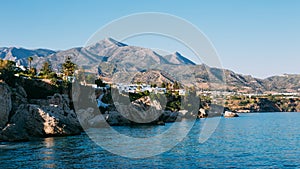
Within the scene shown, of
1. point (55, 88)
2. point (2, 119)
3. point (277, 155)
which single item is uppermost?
point (55, 88)

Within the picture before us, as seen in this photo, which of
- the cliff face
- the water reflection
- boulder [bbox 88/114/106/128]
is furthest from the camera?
boulder [bbox 88/114/106/128]

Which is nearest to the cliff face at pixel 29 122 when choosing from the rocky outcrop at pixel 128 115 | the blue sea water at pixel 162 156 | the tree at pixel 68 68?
the blue sea water at pixel 162 156

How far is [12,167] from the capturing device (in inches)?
1216

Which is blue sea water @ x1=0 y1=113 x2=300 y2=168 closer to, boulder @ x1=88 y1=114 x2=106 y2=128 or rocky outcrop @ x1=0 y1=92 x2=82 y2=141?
rocky outcrop @ x1=0 y1=92 x2=82 y2=141

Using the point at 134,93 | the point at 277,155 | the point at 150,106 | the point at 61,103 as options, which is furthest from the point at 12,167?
the point at 134,93

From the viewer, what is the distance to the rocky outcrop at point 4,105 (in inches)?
2302

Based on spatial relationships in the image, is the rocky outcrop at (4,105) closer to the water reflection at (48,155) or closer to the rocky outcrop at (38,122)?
the rocky outcrop at (38,122)

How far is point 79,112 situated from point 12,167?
169 ft

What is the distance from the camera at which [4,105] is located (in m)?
59.9

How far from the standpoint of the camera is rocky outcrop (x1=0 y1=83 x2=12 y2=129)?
192 ft

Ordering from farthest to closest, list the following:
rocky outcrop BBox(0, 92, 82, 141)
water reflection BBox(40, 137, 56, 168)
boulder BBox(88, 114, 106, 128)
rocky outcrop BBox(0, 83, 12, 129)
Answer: boulder BBox(88, 114, 106, 128), rocky outcrop BBox(0, 83, 12, 129), rocky outcrop BBox(0, 92, 82, 141), water reflection BBox(40, 137, 56, 168)

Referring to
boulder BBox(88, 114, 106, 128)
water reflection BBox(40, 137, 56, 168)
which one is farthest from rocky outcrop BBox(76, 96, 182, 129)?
water reflection BBox(40, 137, 56, 168)

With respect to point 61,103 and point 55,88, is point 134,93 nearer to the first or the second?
point 55,88

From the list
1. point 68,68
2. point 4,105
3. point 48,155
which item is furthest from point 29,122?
point 68,68
